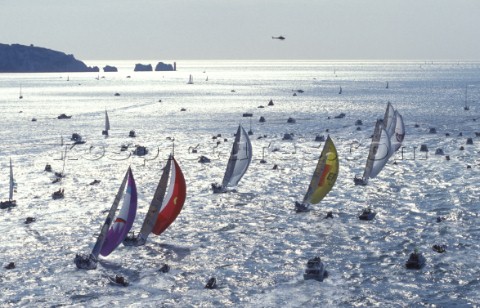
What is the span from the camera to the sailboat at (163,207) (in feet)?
196

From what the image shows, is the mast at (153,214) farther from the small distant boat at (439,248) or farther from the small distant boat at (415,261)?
the small distant boat at (439,248)

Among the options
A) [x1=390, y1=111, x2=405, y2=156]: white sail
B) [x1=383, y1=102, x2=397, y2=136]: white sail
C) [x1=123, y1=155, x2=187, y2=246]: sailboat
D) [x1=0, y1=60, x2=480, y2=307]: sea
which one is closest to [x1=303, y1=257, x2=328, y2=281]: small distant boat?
[x1=0, y1=60, x2=480, y2=307]: sea

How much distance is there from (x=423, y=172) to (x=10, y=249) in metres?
54.5

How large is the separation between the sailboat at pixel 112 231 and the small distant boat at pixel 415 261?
22124 mm

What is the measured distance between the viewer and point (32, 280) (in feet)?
165

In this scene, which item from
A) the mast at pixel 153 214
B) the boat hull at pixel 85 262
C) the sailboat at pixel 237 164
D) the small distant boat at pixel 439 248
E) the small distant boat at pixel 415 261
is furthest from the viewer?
the sailboat at pixel 237 164

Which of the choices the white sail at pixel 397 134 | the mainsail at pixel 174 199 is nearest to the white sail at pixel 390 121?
the white sail at pixel 397 134

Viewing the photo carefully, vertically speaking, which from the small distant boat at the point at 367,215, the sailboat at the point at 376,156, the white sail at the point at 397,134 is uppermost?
the white sail at the point at 397,134

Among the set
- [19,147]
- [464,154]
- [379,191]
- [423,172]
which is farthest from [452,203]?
[19,147]

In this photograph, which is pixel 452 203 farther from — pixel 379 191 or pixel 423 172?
pixel 423 172

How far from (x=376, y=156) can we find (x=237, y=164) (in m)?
17.1

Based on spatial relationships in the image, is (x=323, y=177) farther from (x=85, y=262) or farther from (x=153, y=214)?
(x=85, y=262)

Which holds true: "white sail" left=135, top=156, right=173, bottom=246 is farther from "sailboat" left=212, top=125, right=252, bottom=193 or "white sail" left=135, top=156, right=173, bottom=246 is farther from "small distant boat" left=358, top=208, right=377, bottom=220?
"sailboat" left=212, top=125, right=252, bottom=193

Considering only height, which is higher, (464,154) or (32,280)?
(464,154)
